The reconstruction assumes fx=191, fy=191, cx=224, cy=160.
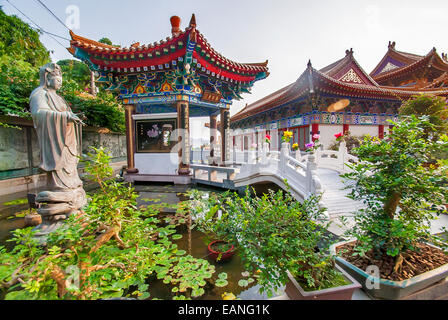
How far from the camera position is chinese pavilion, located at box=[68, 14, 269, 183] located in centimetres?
653

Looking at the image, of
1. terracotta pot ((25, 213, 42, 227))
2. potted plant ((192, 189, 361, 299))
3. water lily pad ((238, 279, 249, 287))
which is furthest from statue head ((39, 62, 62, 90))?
water lily pad ((238, 279, 249, 287))

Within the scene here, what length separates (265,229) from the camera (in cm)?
195

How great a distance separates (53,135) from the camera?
3.38m

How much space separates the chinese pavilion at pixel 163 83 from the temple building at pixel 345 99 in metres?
3.06

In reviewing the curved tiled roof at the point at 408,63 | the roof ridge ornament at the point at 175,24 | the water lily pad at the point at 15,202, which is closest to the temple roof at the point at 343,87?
the curved tiled roof at the point at 408,63

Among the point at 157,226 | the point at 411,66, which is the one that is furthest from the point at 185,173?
the point at 411,66

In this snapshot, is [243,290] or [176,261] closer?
[243,290]

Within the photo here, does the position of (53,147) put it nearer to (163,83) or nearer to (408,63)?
(163,83)

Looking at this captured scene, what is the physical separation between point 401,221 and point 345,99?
1017 centimetres

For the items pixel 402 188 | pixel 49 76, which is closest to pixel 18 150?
pixel 49 76

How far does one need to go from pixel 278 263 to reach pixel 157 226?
3.03 meters

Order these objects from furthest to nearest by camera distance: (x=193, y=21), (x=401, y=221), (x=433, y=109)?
(x=433, y=109) → (x=193, y=21) → (x=401, y=221)
